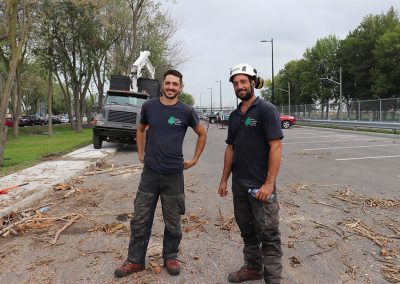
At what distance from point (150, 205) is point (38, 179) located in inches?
231

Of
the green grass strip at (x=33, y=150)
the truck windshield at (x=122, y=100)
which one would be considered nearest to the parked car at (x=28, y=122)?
the green grass strip at (x=33, y=150)

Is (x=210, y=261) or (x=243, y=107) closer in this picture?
(x=243, y=107)

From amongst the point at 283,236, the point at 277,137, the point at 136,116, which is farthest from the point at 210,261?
the point at 136,116

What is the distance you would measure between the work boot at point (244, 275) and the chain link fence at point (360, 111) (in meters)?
26.2

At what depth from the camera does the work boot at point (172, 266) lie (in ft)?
14.0

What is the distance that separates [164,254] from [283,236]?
173 cm

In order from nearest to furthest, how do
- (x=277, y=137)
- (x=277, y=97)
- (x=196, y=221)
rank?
(x=277, y=137) → (x=196, y=221) → (x=277, y=97)

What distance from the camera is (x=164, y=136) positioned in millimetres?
4297

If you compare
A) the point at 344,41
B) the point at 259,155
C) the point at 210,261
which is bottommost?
the point at 210,261

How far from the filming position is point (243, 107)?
13.1ft

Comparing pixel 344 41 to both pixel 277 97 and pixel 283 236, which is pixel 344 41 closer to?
pixel 277 97

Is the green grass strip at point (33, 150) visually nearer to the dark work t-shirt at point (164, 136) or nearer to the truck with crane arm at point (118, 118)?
the truck with crane arm at point (118, 118)

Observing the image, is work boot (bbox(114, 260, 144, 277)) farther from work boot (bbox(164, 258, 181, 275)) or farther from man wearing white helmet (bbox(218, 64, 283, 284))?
man wearing white helmet (bbox(218, 64, 283, 284))

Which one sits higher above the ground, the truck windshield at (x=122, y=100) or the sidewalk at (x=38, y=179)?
the truck windshield at (x=122, y=100)
